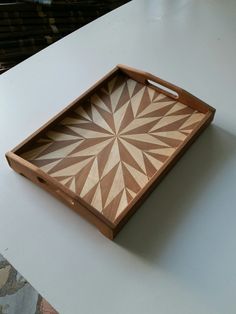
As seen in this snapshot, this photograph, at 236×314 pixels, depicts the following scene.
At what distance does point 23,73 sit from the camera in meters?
0.91

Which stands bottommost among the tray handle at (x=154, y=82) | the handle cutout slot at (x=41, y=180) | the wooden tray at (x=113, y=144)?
the handle cutout slot at (x=41, y=180)

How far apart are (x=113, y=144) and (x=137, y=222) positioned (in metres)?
0.16

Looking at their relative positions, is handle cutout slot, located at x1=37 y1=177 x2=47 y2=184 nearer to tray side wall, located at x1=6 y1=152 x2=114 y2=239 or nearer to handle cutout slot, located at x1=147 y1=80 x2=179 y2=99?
tray side wall, located at x1=6 y1=152 x2=114 y2=239

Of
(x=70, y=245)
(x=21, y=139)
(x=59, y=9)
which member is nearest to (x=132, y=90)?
(x=21, y=139)

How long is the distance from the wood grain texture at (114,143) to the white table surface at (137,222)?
0.14 feet

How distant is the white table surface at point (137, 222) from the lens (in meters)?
0.55

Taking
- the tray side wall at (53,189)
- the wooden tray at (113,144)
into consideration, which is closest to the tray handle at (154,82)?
the wooden tray at (113,144)

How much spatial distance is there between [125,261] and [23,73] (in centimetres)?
55

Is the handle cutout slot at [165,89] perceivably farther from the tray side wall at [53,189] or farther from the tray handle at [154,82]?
the tray side wall at [53,189]

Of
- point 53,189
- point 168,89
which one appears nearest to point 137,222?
point 53,189

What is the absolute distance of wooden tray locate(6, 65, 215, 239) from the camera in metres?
0.62

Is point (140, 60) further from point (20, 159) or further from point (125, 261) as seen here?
point (125, 261)

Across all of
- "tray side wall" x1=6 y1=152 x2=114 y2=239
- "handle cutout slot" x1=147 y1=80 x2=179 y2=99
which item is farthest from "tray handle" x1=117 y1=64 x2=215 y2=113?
"tray side wall" x1=6 y1=152 x2=114 y2=239

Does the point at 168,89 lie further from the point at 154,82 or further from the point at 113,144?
the point at 113,144
